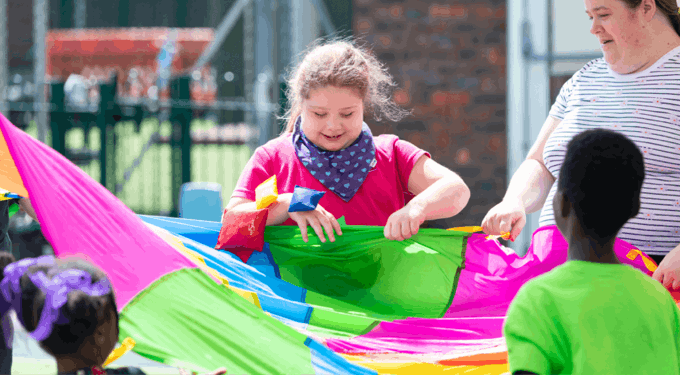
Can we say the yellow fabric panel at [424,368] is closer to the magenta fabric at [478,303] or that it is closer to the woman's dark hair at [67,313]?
the magenta fabric at [478,303]

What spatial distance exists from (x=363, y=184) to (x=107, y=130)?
13.6 feet

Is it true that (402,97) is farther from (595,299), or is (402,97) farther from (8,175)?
(595,299)

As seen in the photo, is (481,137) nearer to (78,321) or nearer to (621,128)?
(621,128)

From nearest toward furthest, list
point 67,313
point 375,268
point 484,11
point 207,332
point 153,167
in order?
point 67,313, point 207,332, point 375,268, point 484,11, point 153,167

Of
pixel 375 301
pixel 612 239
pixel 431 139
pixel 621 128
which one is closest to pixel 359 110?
pixel 375 301

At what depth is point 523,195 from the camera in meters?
2.22

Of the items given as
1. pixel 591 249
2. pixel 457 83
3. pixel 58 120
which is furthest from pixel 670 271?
pixel 58 120

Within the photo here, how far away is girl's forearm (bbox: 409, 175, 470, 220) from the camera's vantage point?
2336 millimetres

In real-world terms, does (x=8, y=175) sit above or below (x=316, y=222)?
above

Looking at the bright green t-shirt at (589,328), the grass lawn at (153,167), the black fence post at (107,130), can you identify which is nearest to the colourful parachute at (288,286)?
the bright green t-shirt at (589,328)

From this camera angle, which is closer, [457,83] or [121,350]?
[121,350]

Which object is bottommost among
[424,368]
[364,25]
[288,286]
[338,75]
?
[424,368]

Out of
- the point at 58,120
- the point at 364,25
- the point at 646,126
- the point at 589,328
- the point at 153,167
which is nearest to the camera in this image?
the point at 589,328

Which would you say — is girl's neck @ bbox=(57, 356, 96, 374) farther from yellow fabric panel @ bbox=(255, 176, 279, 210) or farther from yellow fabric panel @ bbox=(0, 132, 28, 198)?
yellow fabric panel @ bbox=(255, 176, 279, 210)
